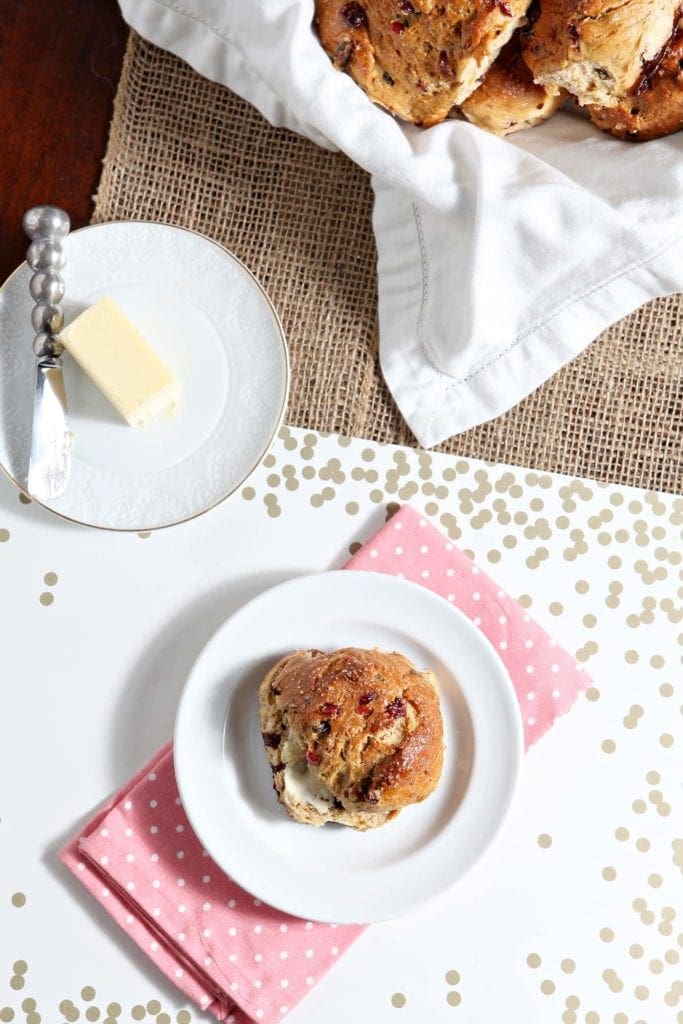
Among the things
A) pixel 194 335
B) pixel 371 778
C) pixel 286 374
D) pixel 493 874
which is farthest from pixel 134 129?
pixel 493 874

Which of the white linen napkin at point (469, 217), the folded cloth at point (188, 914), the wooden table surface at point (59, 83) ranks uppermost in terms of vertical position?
the wooden table surface at point (59, 83)

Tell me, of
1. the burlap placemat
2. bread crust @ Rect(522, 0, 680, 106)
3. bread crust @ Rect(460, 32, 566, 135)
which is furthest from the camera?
the burlap placemat

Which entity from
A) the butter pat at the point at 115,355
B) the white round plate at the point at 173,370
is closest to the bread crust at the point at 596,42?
the white round plate at the point at 173,370

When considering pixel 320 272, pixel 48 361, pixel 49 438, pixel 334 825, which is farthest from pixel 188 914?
pixel 320 272

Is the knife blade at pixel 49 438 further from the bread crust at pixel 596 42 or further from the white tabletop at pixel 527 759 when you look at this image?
the bread crust at pixel 596 42

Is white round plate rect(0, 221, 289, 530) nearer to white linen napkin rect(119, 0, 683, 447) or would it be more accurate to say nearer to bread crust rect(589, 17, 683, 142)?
white linen napkin rect(119, 0, 683, 447)

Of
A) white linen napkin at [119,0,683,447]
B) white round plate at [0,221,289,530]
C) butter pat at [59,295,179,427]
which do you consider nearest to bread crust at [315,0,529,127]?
white linen napkin at [119,0,683,447]

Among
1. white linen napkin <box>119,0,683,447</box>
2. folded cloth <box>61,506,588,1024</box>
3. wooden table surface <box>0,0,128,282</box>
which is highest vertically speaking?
wooden table surface <box>0,0,128,282</box>
